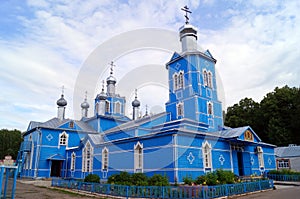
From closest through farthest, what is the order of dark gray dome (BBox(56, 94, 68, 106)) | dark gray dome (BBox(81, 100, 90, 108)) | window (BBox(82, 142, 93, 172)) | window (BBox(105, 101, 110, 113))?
window (BBox(82, 142, 93, 172)) < dark gray dome (BBox(56, 94, 68, 106)) < window (BBox(105, 101, 110, 113)) < dark gray dome (BBox(81, 100, 90, 108))

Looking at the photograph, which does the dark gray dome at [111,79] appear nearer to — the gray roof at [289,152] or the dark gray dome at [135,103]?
the dark gray dome at [135,103]

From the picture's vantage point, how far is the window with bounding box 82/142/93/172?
21562mm

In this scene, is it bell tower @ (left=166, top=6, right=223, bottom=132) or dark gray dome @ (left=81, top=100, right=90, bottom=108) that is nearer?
bell tower @ (left=166, top=6, right=223, bottom=132)

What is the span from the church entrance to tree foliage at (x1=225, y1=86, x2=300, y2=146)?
27.1 metres

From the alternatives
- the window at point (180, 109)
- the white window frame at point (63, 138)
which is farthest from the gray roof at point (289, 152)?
the white window frame at point (63, 138)

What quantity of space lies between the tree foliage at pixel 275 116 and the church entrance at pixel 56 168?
27.1m

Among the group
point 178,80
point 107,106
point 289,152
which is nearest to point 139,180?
point 178,80

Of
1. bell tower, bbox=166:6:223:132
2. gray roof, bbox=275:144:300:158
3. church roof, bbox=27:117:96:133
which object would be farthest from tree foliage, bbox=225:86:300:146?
church roof, bbox=27:117:96:133

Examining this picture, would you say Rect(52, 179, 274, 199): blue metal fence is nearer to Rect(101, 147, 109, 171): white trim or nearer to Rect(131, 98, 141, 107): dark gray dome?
Rect(101, 147, 109, 171): white trim

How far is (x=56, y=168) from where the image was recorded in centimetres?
2714

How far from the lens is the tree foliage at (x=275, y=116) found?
33938mm

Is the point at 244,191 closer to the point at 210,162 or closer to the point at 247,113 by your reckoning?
the point at 210,162

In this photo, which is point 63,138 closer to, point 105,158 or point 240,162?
point 105,158

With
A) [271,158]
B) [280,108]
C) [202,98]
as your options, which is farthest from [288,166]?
[202,98]
